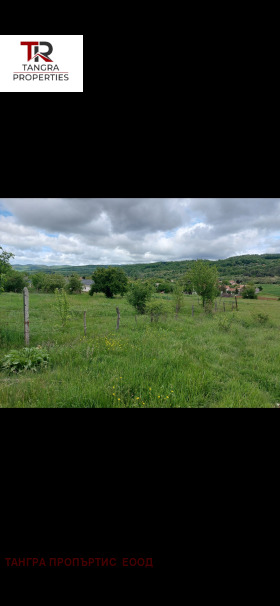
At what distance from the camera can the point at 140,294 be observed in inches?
356

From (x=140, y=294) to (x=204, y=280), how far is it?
4.89 m

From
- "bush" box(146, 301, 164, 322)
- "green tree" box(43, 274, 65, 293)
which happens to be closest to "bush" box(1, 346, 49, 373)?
"bush" box(146, 301, 164, 322)

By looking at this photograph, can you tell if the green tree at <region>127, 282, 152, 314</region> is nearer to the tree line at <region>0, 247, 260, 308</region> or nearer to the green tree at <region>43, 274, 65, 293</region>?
the tree line at <region>0, 247, 260, 308</region>

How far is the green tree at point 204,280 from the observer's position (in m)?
11.4

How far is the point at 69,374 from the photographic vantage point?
259 cm

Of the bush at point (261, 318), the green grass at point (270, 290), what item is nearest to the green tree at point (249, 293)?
the green grass at point (270, 290)

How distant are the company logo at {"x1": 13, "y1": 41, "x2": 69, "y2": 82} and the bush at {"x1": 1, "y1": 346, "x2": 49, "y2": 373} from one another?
3128 mm

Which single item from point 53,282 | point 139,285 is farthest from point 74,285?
point 139,285

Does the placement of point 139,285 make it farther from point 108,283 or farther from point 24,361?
point 108,283

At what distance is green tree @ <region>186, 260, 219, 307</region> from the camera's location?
11445 mm
